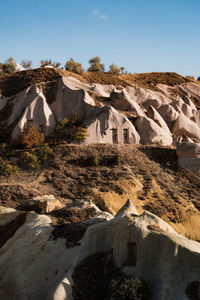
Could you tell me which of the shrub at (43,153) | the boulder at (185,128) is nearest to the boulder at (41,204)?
the shrub at (43,153)

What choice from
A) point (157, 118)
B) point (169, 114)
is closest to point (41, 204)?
point (157, 118)

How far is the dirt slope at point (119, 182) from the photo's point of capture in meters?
26.3

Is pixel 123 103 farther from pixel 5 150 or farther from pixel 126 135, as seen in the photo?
pixel 5 150

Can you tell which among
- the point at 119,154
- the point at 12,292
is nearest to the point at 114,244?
the point at 12,292

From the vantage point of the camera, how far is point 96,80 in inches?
2069

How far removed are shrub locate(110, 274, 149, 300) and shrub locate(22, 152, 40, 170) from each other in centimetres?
1975

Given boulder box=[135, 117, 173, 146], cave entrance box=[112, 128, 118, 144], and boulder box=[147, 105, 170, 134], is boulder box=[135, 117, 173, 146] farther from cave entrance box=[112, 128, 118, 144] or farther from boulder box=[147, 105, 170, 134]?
cave entrance box=[112, 128, 118, 144]

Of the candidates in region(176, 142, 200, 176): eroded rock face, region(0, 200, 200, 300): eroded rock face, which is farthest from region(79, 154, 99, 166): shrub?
region(0, 200, 200, 300): eroded rock face

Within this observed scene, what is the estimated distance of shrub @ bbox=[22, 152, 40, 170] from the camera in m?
30.4

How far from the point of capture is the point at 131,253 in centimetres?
1380

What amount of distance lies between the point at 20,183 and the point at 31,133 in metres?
9.99

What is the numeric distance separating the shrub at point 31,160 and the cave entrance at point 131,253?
18.4m

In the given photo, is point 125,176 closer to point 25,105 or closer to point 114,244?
point 114,244

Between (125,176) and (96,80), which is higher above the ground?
(96,80)
